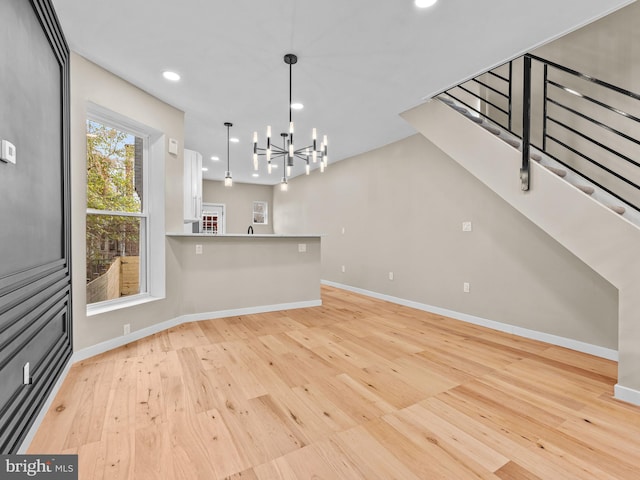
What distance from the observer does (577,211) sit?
7.73 ft

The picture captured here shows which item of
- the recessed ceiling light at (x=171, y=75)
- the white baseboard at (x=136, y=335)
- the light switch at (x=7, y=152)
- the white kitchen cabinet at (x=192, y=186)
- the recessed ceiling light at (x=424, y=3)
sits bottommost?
the white baseboard at (x=136, y=335)

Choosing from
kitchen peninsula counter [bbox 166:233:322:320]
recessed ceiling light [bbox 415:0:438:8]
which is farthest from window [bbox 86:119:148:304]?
recessed ceiling light [bbox 415:0:438:8]

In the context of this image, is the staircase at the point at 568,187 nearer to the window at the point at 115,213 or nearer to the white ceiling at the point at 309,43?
the white ceiling at the point at 309,43

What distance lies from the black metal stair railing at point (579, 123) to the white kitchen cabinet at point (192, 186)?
11.5ft

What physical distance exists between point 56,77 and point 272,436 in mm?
2865

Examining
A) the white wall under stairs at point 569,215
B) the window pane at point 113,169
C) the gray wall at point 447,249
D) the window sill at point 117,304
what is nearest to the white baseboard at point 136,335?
the window sill at point 117,304

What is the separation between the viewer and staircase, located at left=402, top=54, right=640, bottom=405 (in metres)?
2.03

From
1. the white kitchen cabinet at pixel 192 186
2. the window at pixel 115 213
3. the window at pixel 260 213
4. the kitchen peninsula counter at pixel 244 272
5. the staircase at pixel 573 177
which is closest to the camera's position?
the staircase at pixel 573 177

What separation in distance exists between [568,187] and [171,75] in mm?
3673

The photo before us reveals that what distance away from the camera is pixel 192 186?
159 inches

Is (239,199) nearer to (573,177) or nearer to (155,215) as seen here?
(155,215)

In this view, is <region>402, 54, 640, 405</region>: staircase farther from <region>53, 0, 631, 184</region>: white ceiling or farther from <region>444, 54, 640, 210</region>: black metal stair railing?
<region>53, 0, 631, 184</region>: white ceiling

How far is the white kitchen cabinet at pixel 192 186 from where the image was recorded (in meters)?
3.96

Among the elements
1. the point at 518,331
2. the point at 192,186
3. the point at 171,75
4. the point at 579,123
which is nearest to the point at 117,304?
the point at 192,186
